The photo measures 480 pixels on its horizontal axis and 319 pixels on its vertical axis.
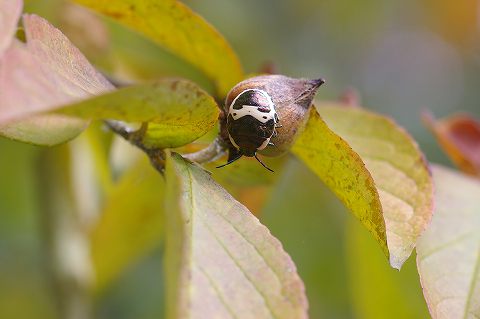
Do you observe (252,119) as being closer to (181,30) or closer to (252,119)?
(252,119)

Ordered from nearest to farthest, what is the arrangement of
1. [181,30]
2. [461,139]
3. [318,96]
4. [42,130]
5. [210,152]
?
[42,130]
[210,152]
[181,30]
[461,139]
[318,96]

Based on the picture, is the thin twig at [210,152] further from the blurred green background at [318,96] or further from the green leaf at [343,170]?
the blurred green background at [318,96]

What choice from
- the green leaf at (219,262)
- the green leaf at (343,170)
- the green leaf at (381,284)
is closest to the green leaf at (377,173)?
the green leaf at (343,170)

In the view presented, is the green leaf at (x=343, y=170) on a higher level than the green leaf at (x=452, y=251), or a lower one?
higher

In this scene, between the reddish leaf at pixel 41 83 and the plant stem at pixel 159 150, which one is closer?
the reddish leaf at pixel 41 83

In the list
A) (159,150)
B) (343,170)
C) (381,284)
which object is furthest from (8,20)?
(381,284)

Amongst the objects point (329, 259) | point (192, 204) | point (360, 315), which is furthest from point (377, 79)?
point (192, 204)

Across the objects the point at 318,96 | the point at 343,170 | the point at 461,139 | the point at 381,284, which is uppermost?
the point at 343,170
